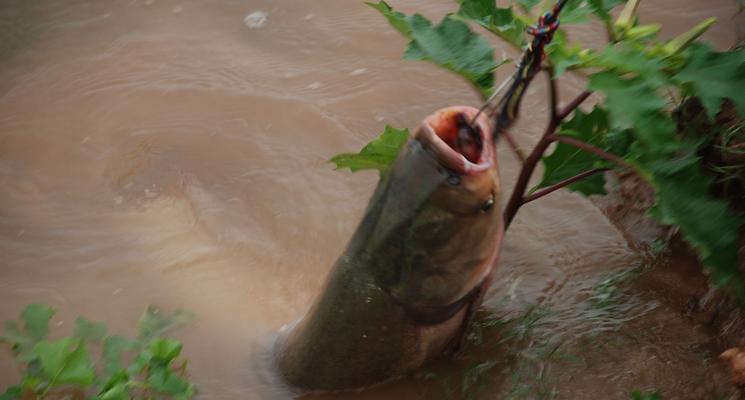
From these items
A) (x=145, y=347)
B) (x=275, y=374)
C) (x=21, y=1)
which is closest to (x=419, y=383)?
(x=275, y=374)

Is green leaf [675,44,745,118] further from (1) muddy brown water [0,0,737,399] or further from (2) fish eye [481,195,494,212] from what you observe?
(1) muddy brown water [0,0,737,399]

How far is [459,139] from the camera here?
2168 mm

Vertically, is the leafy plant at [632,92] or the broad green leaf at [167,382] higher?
the leafy plant at [632,92]

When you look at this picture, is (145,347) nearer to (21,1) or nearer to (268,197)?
(268,197)

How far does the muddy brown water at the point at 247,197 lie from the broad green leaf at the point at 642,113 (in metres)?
0.92

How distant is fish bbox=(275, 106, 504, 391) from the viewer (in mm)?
2135

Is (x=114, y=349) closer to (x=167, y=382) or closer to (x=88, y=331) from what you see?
(x=88, y=331)

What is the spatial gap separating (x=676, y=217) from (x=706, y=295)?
0.84 meters

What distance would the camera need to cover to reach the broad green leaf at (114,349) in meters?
2.82

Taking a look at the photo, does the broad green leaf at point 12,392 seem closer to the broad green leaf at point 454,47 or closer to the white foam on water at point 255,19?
the broad green leaf at point 454,47

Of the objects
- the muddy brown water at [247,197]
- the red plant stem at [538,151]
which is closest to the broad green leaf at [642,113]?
the red plant stem at [538,151]

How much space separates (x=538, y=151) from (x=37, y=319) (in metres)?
1.75

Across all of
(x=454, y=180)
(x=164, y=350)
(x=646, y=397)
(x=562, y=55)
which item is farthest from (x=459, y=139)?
(x=164, y=350)

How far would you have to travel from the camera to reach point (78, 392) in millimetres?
2826
